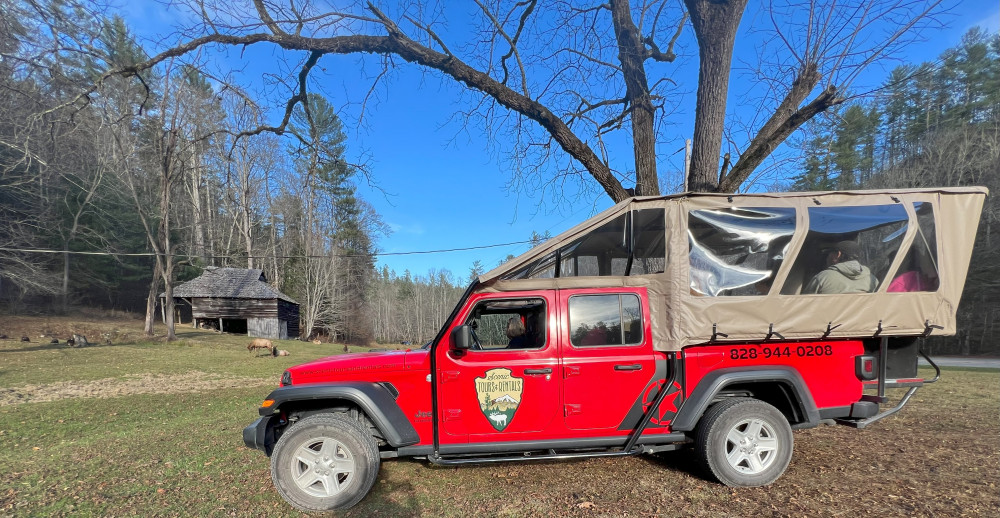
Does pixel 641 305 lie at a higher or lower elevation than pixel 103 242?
lower

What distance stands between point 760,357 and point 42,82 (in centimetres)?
1111

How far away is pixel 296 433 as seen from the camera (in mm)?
3430

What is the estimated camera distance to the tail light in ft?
12.1

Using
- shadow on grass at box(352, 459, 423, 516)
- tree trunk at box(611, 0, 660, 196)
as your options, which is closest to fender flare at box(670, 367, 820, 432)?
shadow on grass at box(352, 459, 423, 516)

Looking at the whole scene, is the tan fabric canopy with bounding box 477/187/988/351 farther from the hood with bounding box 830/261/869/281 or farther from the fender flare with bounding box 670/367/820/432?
the fender flare with bounding box 670/367/820/432

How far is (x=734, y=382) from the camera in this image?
361 cm

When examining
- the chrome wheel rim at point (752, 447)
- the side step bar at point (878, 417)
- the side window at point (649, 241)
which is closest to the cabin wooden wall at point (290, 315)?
the side window at point (649, 241)

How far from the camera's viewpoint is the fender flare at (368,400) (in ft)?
11.2

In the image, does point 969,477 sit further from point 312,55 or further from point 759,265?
point 312,55

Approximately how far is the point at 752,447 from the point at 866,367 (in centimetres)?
126

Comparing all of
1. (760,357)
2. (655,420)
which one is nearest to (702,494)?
(655,420)

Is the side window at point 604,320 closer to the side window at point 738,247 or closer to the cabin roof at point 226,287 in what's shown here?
the side window at point 738,247

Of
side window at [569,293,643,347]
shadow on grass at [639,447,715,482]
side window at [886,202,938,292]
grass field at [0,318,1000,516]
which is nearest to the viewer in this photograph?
grass field at [0,318,1000,516]

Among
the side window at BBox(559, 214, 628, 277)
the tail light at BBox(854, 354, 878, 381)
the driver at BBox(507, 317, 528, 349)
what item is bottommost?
the tail light at BBox(854, 354, 878, 381)
